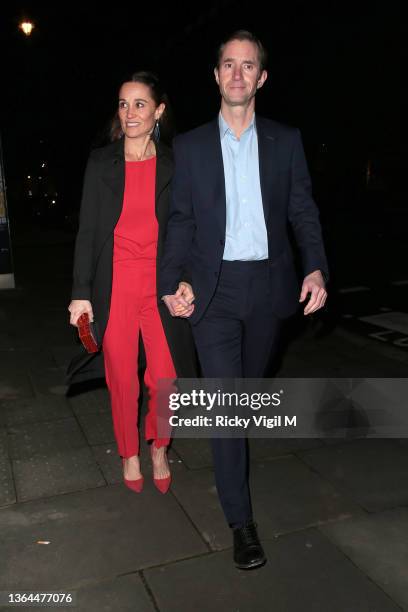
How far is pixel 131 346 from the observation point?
3158 millimetres

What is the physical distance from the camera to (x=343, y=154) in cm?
2753

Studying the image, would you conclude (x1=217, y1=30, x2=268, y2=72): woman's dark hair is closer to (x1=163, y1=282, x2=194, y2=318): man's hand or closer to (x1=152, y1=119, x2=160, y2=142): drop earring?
(x1=152, y1=119, x2=160, y2=142): drop earring

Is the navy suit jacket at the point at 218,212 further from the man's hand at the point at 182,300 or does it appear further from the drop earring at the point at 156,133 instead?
the drop earring at the point at 156,133

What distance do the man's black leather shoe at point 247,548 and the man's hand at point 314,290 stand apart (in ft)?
3.40

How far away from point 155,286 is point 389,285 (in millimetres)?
7819

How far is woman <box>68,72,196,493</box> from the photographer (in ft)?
9.70

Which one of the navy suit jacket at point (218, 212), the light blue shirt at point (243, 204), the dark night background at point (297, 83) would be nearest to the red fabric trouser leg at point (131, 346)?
the navy suit jacket at point (218, 212)

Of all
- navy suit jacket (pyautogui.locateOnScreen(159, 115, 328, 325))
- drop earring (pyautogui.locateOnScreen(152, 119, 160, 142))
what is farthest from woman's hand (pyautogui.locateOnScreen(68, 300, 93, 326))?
drop earring (pyautogui.locateOnScreen(152, 119, 160, 142))

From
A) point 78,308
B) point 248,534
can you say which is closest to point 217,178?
point 78,308

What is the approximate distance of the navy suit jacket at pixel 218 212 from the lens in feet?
8.59

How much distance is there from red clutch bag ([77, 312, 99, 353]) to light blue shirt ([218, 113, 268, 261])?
2.81ft

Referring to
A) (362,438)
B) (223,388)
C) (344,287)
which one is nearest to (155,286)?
(223,388)

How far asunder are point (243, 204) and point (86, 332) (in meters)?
1.06

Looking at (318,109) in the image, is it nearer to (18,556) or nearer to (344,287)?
(344,287)
